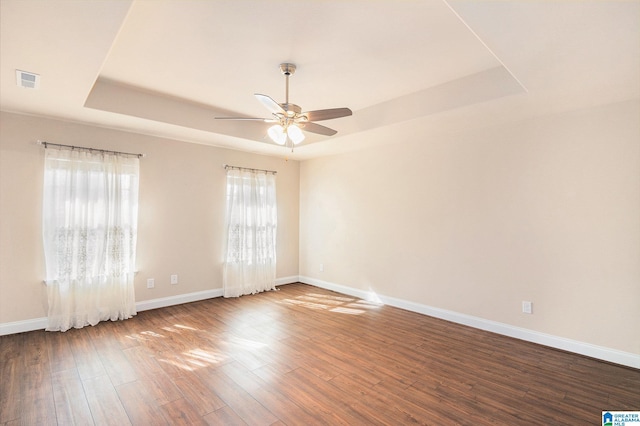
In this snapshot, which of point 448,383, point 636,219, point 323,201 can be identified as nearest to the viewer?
point 448,383

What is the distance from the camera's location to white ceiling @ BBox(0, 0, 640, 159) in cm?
182

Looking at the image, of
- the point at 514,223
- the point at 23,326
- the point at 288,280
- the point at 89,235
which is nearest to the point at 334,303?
the point at 288,280

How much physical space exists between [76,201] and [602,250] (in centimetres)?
598

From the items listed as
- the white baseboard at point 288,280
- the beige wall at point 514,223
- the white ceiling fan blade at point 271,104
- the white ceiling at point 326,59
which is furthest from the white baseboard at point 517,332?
the white ceiling fan blade at point 271,104

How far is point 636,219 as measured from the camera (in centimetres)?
286

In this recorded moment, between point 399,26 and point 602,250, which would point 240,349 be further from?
point 602,250

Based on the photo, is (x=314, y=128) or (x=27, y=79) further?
(x=314, y=128)

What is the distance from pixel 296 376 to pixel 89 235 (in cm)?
322

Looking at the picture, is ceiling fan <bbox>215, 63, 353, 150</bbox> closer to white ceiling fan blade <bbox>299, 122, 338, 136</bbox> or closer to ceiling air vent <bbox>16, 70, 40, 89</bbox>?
white ceiling fan blade <bbox>299, 122, 338, 136</bbox>

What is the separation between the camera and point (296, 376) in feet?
8.72

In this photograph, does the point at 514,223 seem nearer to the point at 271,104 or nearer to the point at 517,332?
the point at 517,332

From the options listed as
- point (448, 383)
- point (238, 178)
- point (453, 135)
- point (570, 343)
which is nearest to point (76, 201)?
point (238, 178)

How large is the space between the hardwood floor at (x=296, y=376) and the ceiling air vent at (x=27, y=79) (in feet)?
8.42

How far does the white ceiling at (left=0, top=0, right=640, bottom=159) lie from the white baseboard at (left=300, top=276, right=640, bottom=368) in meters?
2.46
